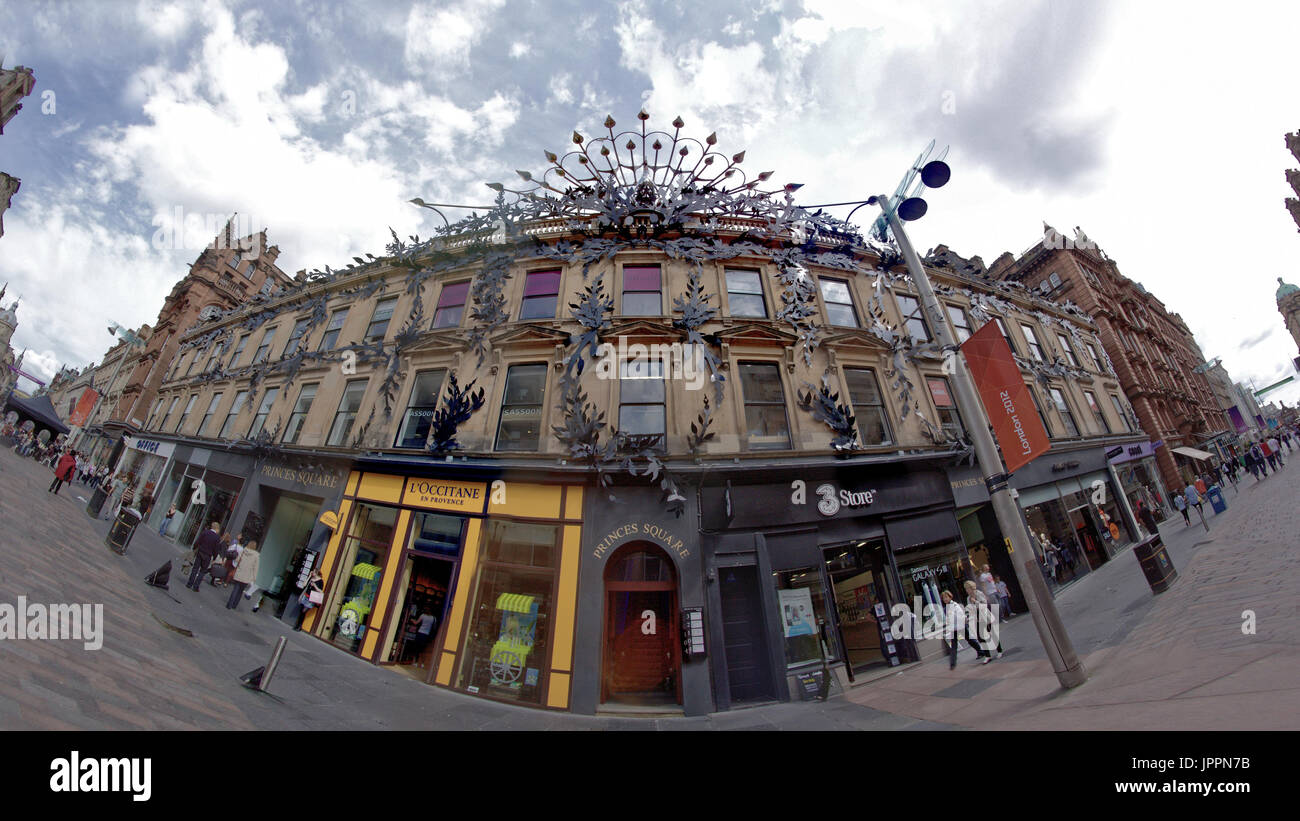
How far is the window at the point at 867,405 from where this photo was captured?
1207cm

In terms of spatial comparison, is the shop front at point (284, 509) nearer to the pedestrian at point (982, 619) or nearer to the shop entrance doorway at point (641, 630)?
the shop entrance doorway at point (641, 630)

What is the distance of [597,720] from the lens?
26.4 ft

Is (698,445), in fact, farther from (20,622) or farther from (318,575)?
(318,575)

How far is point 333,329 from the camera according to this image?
648 inches

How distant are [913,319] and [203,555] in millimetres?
23154

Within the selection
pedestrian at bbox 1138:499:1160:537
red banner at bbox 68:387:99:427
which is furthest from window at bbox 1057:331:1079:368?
red banner at bbox 68:387:99:427

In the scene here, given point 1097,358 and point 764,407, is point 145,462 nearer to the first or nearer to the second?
point 764,407

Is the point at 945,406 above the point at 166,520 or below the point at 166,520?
above

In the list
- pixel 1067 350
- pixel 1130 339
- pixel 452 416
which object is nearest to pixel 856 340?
pixel 452 416

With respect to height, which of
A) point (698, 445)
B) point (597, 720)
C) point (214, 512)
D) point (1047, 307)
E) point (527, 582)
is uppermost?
point (1047, 307)
